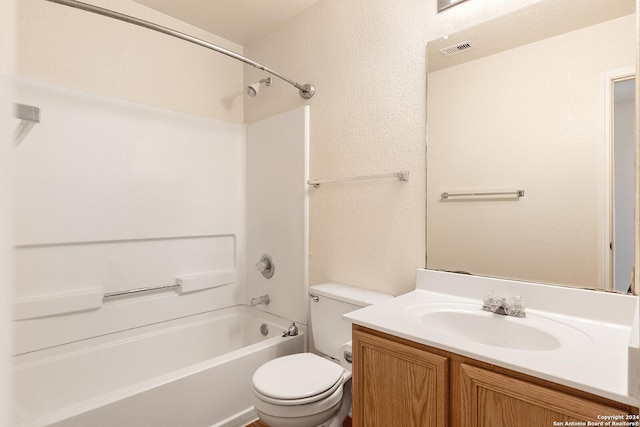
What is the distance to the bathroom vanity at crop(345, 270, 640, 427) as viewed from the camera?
2.43 ft

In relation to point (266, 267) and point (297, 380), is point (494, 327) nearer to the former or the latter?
point (297, 380)

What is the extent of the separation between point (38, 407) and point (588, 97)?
270 centimetres

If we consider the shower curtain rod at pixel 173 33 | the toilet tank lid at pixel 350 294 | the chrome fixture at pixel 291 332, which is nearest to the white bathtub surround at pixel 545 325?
the toilet tank lid at pixel 350 294

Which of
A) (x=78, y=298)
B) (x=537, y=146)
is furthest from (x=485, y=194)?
(x=78, y=298)

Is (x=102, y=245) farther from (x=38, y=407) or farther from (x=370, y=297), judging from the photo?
(x=370, y=297)

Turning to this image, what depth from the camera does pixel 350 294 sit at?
167cm

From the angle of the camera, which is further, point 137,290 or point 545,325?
point 137,290

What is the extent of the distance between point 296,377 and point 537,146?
1.34m

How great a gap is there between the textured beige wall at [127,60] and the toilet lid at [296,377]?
1766 mm

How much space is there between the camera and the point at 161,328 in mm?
2061

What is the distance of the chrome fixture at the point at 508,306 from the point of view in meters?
1.17

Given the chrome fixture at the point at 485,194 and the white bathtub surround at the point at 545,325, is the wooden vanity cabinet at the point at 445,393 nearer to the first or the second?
the white bathtub surround at the point at 545,325

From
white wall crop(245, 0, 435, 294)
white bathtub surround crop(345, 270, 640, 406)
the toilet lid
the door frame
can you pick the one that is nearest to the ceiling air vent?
white wall crop(245, 0, 435, 294)

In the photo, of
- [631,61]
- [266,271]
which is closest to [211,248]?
[266,271]
